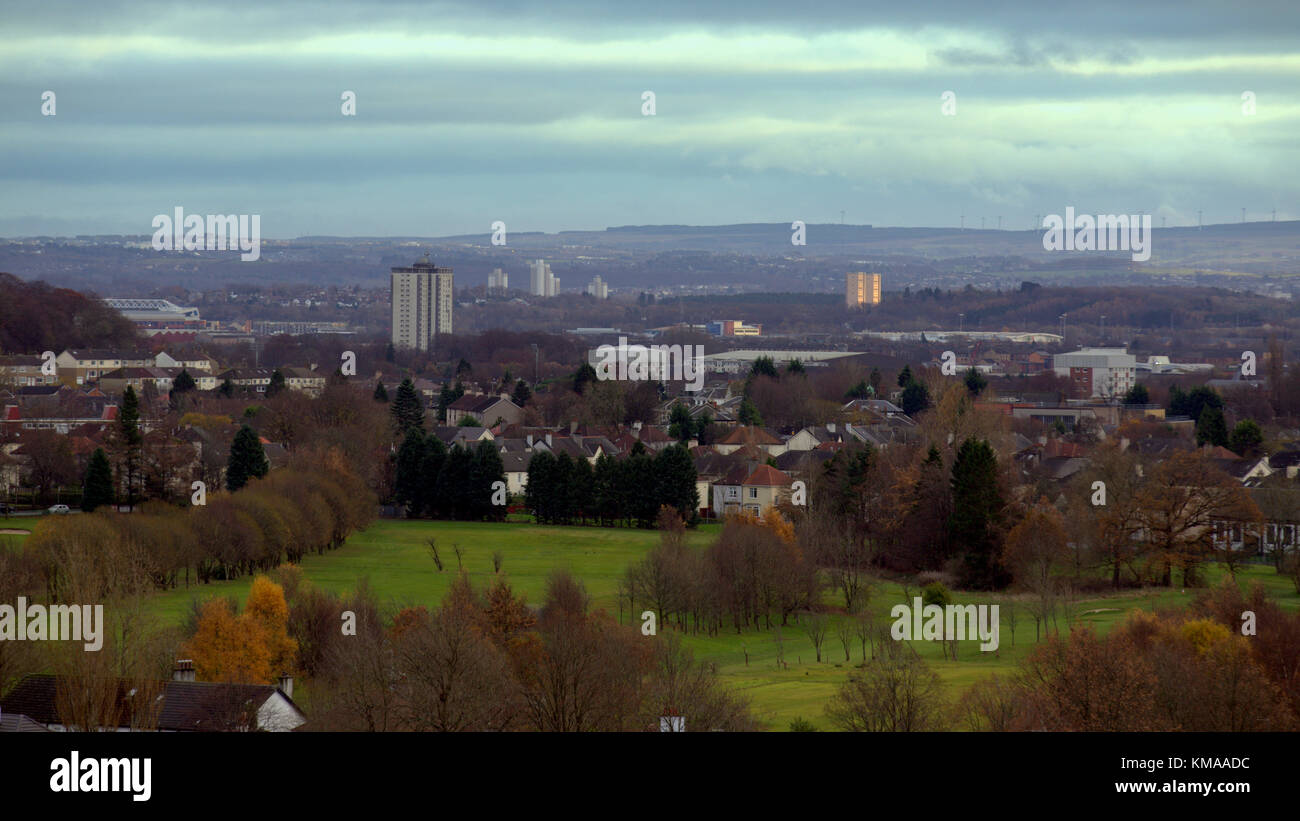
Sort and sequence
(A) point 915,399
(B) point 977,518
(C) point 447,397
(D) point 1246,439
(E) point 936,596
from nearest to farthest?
(E) point 936,596, (B) point 977,518, (D) point 1246,439, (A) point 915,399, (C) point 447,397

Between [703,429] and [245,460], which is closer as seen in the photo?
[245,460]

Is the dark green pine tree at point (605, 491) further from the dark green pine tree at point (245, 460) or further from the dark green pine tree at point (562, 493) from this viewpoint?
the dark green pine tree at point (245, 460)

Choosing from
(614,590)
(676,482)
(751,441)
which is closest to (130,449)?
(676,482)

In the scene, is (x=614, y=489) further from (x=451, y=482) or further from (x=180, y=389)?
(x=180, y=389)

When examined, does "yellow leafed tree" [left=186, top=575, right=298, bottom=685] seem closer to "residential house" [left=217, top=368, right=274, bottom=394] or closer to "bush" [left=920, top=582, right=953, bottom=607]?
"bush" [left=920, top=582, right=953, bottom=607]
